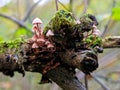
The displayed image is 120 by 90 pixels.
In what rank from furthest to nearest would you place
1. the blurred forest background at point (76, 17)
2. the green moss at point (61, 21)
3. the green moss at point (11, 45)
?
the blurred forest background at point (76, 17) → the green moss at point (11, 45) → the green moss at point (61, 21)

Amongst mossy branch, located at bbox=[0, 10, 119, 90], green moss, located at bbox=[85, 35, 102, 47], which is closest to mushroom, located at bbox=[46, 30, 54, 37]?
mossy branch, located at bbox=[0, 10, 119, 90]

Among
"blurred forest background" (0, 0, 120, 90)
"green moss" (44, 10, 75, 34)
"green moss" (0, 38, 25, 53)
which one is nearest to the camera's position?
"green moss" (44, 10, 75, 34)

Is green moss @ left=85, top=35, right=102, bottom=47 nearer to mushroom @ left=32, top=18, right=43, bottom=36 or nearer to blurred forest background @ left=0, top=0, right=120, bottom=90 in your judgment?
mushroom @ left=32, top=18, right=43, bottom=36

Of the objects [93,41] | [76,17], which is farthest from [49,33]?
[76,17]

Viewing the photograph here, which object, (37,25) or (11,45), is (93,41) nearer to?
(37,25)

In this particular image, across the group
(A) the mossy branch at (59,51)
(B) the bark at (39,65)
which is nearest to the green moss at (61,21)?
(A) the mossy branch at (59,51)

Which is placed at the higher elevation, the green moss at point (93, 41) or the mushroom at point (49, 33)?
the mushroom at point (49, 33)

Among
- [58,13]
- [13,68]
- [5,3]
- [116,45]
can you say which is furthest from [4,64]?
[5,3]

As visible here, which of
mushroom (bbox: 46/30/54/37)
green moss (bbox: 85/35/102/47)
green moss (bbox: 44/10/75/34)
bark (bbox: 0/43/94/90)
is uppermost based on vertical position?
green moss (bbox: 44/10/75/34)

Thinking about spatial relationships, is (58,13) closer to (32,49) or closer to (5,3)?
(32,49)

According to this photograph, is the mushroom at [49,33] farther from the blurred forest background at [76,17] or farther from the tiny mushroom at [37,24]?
the blurred forest background at [76,17]
